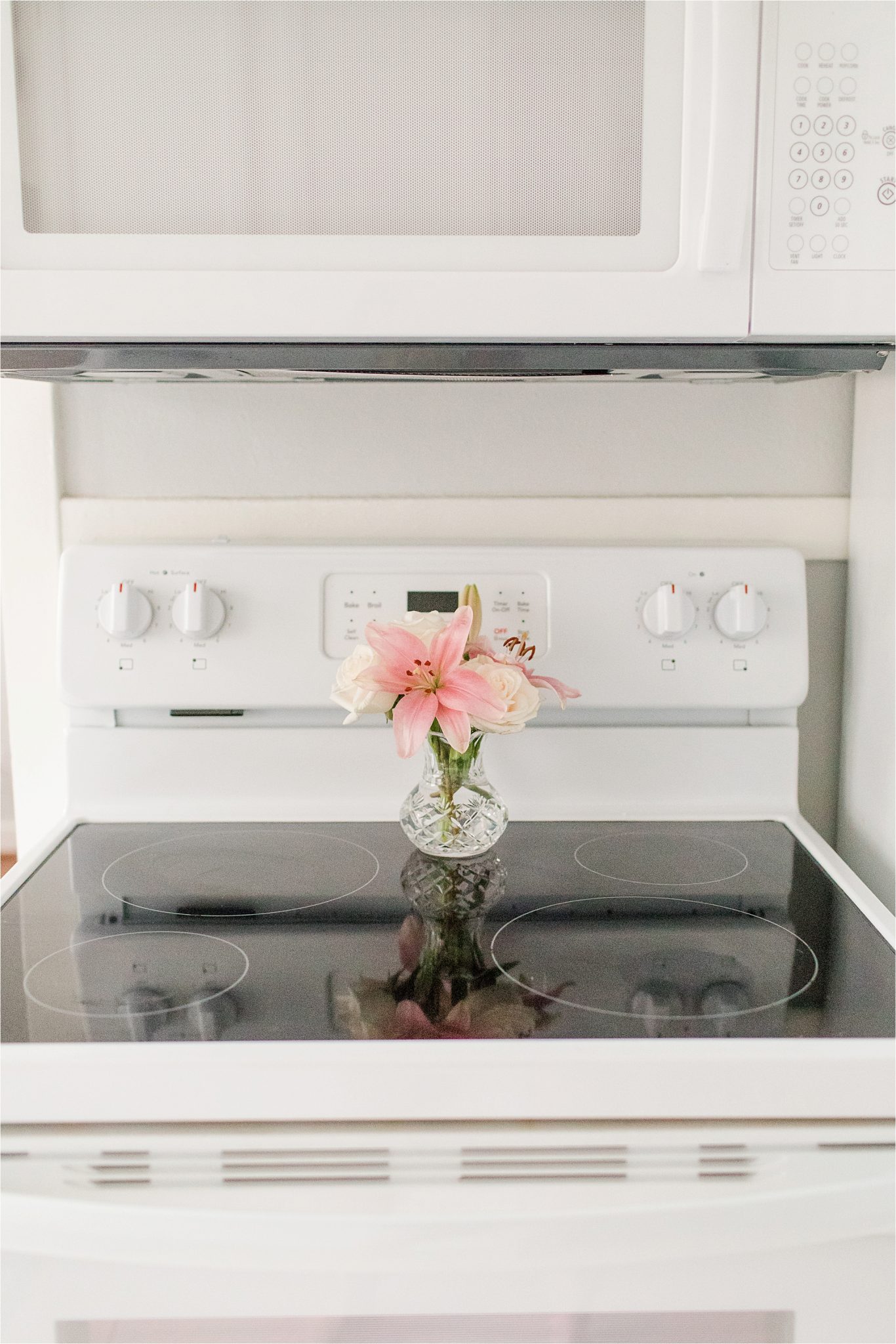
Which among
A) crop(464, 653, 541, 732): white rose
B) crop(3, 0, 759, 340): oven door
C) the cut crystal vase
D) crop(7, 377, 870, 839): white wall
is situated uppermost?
crop(3, 0, 759, 340): oven door

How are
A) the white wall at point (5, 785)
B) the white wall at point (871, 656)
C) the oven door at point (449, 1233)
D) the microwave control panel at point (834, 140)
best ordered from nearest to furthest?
the oven door at point (449, 1233)
the microwave control panel at point (834, 140)
the white wall at point (871, 656)
the white wall at point (5, 785)

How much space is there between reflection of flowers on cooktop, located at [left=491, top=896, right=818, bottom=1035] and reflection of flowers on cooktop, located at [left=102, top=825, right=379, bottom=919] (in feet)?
0.64

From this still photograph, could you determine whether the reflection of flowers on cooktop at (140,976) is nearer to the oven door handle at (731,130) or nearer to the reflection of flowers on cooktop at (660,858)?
the reflection of flowers on cooktop at (660,858)

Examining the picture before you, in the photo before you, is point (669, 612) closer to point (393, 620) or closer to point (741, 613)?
point (741, 613)

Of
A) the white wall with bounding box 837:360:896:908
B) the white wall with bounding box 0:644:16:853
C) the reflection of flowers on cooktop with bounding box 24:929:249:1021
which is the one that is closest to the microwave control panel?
the white wall with bounding box 837:360:896:908

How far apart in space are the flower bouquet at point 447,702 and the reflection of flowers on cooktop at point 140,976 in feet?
0.75

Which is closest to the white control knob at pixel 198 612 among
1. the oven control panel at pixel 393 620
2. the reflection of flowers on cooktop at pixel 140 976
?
the oven control panel at pixel 393 620

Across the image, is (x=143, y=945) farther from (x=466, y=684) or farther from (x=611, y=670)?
(x=611, y=670)

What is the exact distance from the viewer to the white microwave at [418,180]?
2.82ft

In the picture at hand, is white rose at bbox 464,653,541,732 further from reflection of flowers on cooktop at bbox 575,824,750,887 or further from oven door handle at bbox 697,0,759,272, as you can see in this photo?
oven door handle at bbox 697,0,759,272

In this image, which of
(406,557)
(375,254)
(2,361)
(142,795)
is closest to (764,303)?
(375,254)

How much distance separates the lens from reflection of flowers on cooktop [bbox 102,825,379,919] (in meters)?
0.94

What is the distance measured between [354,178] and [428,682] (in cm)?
43

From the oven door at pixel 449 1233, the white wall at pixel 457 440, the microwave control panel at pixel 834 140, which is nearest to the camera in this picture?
the oven door at pixel 449 1233
